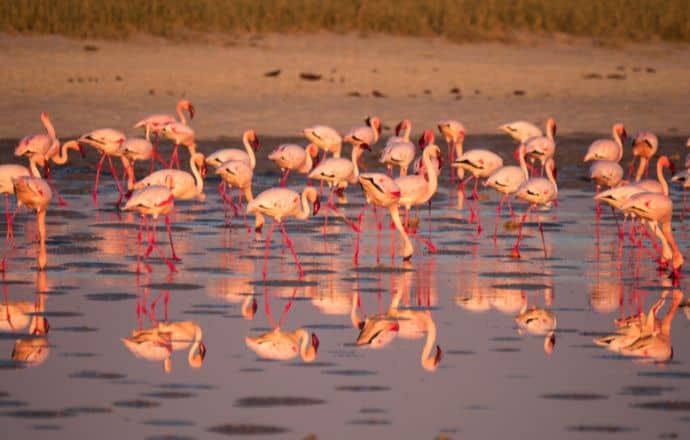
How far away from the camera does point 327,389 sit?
975 centimetres

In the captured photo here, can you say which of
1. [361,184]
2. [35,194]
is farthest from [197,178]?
[35,194]

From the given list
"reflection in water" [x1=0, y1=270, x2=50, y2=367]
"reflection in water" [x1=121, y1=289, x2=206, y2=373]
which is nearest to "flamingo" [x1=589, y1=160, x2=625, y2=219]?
"reflection in water" [x1=0, y1=270, x2=50, y2=367]

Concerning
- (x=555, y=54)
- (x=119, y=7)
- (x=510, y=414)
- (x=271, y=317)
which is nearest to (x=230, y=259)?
(x=271, y=317)

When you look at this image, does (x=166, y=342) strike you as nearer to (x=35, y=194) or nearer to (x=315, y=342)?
(x=315, y=342)

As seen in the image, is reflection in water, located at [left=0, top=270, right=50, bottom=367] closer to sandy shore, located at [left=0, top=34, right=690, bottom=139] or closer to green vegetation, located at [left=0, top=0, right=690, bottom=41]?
sandy shore, located at [left=0, top=34, right=690, bottom=139]

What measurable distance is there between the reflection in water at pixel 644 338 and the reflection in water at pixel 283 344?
2006mm

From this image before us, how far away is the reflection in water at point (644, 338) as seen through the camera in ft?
35.7

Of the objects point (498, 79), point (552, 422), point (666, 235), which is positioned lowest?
point (552, 422)

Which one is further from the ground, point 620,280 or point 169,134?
point 169,134

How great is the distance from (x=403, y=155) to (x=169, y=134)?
12.7 ft

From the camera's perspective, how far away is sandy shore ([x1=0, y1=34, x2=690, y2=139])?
30719 mm

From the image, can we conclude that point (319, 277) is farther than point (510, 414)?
Yes

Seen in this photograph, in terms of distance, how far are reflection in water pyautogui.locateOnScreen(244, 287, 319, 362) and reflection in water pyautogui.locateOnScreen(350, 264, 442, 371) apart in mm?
382

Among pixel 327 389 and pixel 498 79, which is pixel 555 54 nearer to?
pixel 498 79
